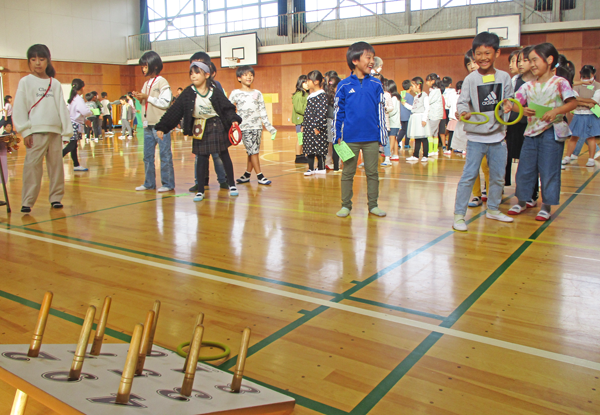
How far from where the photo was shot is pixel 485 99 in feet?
13.1

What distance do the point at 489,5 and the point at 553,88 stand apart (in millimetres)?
13567

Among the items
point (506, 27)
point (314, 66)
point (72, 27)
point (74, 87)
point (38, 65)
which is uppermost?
point (72, 27)

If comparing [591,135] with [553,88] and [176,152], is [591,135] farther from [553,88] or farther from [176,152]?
[176,152]

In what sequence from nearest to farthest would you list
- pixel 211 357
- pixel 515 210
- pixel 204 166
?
pixel 211 357 < pixel 515 210 < pixel 204 166

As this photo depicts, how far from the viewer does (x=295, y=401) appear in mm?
1649

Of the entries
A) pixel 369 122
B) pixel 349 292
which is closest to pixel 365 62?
pixel 369 122

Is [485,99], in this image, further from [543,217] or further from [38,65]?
[38,65]

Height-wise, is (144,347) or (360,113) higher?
(360,113)

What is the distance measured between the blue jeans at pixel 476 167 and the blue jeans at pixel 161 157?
3.25 metres

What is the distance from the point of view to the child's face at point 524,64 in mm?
4380

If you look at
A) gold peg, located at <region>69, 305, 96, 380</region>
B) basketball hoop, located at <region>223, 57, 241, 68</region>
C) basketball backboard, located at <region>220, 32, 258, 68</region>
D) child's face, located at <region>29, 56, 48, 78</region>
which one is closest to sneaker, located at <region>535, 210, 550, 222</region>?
gold peg, located at <region>69, 305, 96, 380</region>

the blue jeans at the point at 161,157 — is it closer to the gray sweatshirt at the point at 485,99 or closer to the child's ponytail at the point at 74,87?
the child's ponytail at the point at 74,87

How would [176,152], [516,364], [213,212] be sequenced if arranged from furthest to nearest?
[176,152] < [213,212] < [516,364]

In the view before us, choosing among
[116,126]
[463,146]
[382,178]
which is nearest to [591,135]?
[382,178]
